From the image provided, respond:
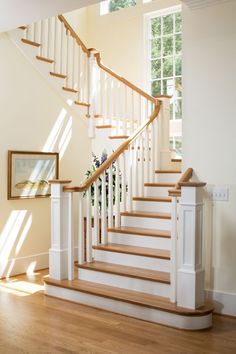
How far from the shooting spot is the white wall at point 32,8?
4215mm

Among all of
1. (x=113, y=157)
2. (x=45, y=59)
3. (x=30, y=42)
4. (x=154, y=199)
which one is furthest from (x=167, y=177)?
(x=30, y=42)

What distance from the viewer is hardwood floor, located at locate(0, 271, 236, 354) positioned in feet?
11.1

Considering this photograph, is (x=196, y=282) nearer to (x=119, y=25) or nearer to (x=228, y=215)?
(x=228, y=215)

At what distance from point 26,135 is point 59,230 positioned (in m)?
1.59

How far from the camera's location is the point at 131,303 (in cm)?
412

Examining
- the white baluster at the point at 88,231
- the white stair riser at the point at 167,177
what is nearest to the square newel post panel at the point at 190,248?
the white baluster at the point at 88,231

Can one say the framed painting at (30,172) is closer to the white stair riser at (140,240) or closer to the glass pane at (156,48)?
the white stair riser at (140,240)

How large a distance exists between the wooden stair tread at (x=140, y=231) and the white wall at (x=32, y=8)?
7.98ft

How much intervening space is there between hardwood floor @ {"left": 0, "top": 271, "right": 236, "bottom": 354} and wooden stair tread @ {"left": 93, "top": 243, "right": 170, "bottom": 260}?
73 cm

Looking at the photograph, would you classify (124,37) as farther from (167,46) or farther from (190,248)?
(190,248)

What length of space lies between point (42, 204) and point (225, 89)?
9.94 feet

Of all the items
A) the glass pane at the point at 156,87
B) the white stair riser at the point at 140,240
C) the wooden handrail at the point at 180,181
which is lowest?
the white stair riser at the point at 140,240

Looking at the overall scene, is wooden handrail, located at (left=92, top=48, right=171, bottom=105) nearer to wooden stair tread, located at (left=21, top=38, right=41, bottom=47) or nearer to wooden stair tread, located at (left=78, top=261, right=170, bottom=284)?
wooden stair tread, located at (left=21, top=38, right=41, bottom=47)

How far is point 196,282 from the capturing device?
3895 mm
